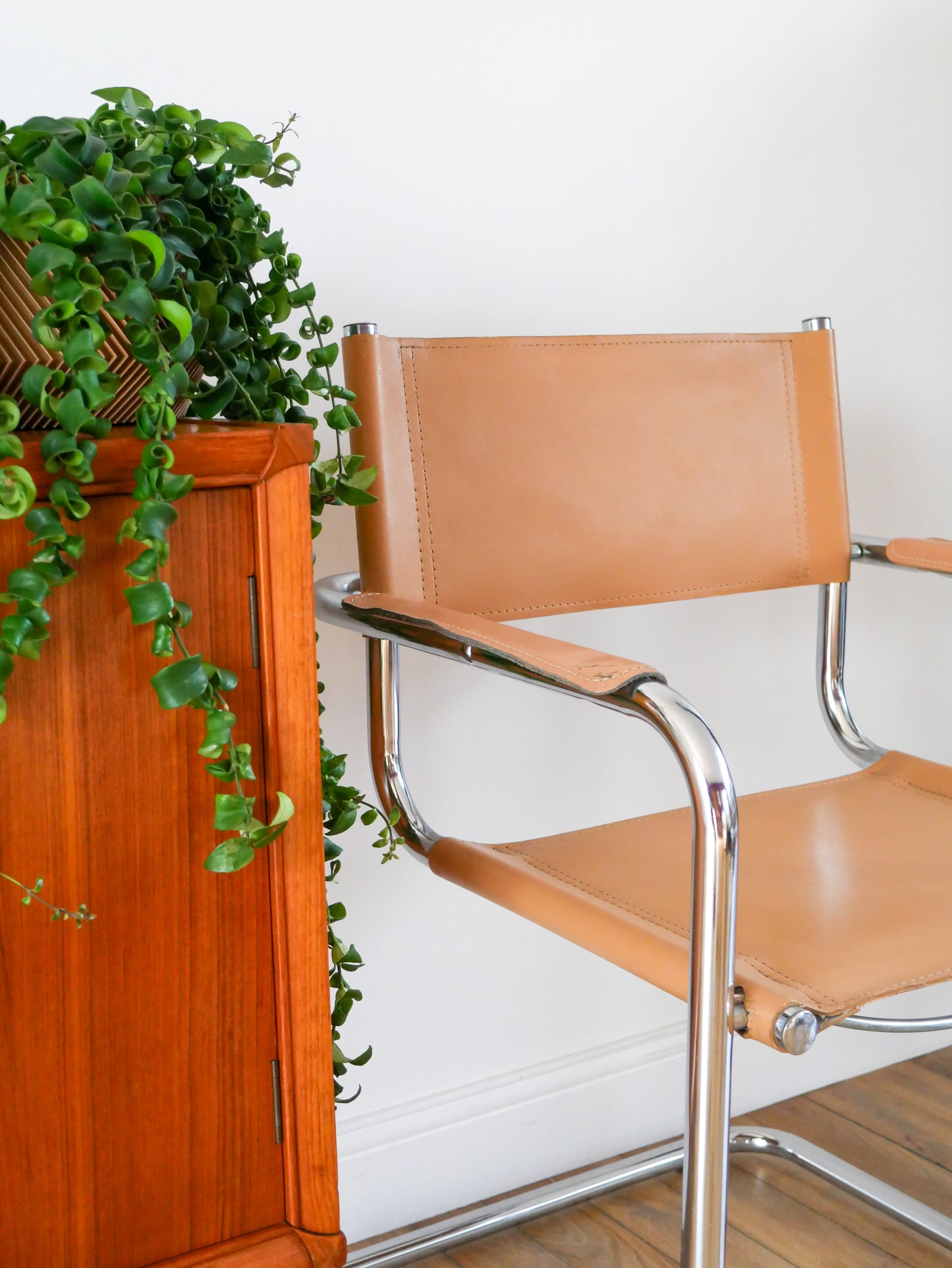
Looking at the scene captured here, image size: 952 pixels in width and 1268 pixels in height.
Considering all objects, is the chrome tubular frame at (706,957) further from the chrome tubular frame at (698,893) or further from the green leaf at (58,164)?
the green leaf at (58,164)

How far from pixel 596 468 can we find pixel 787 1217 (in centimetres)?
87

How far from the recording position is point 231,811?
671 millimetres

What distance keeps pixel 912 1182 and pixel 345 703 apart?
88 centimetres

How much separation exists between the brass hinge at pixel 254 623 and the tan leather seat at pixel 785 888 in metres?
0.34

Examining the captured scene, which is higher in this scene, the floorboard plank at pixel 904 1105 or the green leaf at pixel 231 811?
the green leaf at pixel 231 811

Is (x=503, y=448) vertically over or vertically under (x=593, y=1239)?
over

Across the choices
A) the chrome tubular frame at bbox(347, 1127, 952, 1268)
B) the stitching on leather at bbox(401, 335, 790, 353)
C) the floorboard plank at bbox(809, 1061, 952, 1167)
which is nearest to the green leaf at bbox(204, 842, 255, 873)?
the stitching on leather at bbox(401, 335, 790, 353)

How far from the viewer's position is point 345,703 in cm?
130

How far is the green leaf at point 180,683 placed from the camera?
2.12 ft

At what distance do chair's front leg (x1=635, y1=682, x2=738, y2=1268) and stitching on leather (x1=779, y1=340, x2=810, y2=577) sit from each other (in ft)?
1.90

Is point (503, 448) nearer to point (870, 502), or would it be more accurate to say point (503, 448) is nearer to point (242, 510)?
point (242, 510)

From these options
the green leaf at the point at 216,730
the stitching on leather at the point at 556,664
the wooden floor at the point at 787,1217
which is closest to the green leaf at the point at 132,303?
the green leaf at the point at 216,730

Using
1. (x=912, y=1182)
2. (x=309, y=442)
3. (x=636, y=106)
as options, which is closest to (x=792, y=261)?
(x=636, y=106)

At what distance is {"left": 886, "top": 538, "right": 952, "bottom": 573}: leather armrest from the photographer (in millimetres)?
1179
